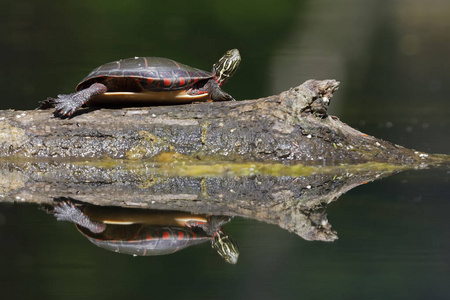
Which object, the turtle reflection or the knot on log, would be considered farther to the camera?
the knot on log

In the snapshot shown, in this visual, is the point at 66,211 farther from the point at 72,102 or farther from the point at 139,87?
the point at 139,87

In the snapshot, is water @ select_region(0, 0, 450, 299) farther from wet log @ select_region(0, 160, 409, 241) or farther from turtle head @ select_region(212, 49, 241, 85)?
turtle head @ select_region(212, 49, 241, 85)

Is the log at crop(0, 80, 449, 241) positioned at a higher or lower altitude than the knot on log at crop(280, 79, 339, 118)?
lower

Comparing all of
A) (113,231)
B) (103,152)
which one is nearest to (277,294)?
(113,231)

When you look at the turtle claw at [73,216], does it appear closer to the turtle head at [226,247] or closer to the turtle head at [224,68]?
the turtle head at [226,247]

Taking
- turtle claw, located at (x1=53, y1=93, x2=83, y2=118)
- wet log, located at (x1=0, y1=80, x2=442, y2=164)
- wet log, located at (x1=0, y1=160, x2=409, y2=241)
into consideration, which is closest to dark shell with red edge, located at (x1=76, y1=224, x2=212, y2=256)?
wet log, located at (x1=0, y1=160, x2=409, y2=241)

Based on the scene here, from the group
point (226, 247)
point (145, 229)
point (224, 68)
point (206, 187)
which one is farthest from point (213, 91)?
point (226, 247)

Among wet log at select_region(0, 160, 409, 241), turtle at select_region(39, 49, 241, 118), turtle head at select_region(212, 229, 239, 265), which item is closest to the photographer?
turtle head at select_region(212, 229, 239, 265)
